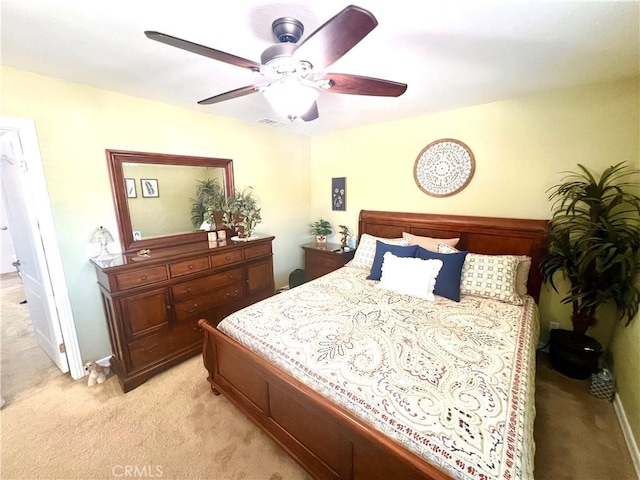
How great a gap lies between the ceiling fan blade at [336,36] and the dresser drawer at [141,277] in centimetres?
199

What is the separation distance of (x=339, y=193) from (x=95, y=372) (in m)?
3.22

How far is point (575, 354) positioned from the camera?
2.11m

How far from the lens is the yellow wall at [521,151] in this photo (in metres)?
2.03

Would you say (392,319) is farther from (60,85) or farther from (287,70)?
(60,85)

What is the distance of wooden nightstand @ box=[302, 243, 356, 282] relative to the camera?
3443 mm

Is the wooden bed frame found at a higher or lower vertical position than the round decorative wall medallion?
lower

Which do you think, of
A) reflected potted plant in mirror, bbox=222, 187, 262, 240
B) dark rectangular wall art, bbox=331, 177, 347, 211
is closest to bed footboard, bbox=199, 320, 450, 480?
reflected potted plant in mirror, bbox=222, 187, 262, 240

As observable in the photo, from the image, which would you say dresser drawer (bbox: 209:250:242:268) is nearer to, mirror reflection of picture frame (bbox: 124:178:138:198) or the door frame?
mirror reflection of picture frame (bbox: 124:178:138:198)

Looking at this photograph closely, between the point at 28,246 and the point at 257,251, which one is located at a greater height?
the point at 28,246

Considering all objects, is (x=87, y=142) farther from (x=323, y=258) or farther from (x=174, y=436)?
(x=323, y=258)

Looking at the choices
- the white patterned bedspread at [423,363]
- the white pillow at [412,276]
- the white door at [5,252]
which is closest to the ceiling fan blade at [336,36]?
the white patterned bedspread at [423,363]

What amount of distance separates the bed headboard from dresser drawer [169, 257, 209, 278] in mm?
2101

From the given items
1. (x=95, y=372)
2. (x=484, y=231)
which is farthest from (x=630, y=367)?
(x=95, y=372)

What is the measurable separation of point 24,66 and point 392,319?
3.06 metres
